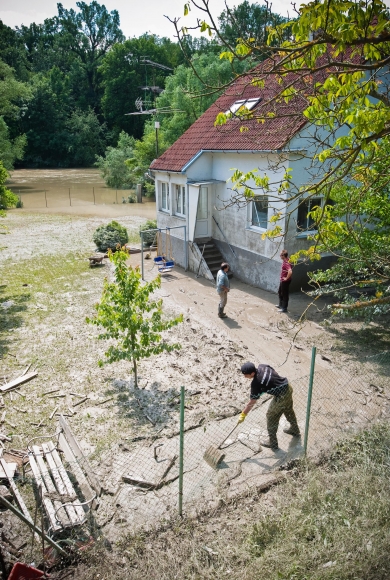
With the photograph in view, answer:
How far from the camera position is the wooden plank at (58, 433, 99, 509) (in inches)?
257

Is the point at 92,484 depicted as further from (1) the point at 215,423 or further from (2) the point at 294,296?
(2) the point at 294,296

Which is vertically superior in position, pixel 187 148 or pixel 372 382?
pixel 187 148

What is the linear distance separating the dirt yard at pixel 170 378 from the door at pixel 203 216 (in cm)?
259

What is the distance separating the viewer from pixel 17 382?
33.2 feet

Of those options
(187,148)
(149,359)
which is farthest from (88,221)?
(149,359)

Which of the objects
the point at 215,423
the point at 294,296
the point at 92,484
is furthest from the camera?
the point at 294,296

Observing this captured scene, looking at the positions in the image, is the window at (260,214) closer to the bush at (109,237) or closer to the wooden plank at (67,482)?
the bush at (109,237)

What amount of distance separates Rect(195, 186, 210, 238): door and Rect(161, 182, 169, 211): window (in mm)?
2567

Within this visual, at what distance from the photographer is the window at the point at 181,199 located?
755 inches

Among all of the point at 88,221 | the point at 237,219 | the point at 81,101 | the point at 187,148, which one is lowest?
the point at 88,221

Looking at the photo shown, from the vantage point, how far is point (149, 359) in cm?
1134

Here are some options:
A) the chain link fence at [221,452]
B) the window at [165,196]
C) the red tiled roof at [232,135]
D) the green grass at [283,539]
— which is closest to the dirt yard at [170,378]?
the chain link fence at [221,452]

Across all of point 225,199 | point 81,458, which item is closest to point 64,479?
point 81,458

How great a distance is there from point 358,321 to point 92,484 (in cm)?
949
